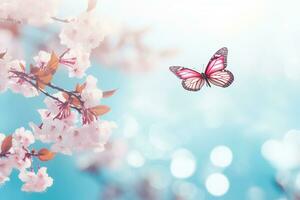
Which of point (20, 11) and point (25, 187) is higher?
point (20, 11)

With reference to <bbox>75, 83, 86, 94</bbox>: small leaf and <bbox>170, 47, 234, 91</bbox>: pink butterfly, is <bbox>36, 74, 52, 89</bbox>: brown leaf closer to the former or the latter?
<bbox>75, 83, 86, 94</bbox>: small leaf

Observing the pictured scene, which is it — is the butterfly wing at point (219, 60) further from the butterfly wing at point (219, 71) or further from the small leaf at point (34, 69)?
the small leaf at point (34, 69)

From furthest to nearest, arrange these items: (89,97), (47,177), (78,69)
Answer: (47,177) < (78,69) < (89,97)

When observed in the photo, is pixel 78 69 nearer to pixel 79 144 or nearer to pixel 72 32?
pixel 72 32

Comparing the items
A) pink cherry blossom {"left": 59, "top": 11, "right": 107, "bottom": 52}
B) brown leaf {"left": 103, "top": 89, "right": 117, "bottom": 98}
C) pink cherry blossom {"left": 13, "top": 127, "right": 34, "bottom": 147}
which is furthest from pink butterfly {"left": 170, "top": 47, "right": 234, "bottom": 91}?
pink cherry blossom {"left": 13, "top": 127, "right": 34, "bottom": 147}

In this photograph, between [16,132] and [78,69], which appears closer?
[78,69]

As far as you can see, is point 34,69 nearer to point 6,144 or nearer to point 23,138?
point 6,144

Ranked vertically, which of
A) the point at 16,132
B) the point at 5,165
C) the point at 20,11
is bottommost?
the point at 5,165

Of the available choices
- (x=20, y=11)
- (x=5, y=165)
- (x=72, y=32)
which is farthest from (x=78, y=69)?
(x=5, y=165)
